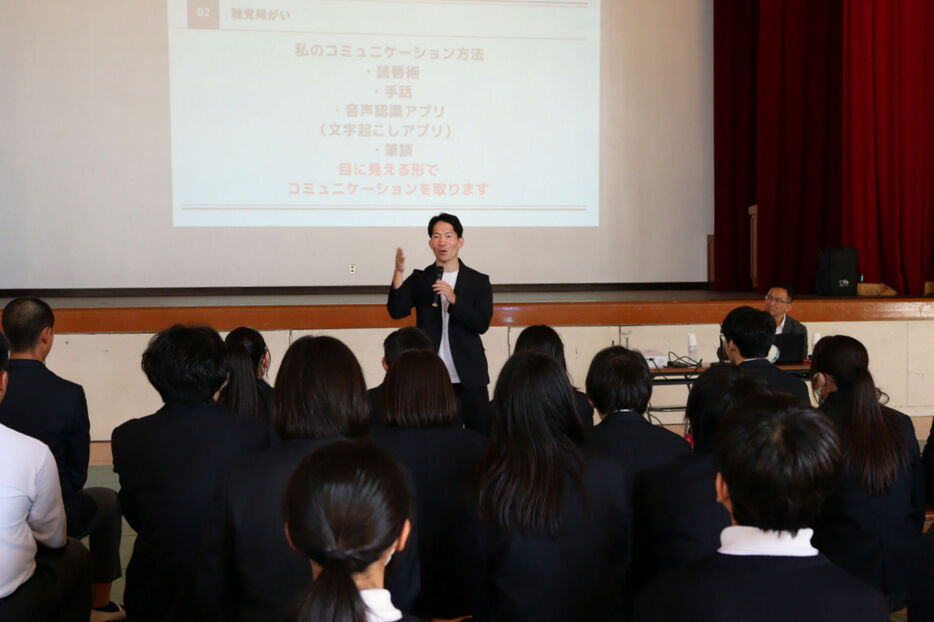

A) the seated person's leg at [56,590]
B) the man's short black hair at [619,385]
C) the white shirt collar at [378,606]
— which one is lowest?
the seated person's leg at [56,590]

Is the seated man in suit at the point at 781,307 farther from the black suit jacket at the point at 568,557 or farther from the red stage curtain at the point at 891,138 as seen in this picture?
the black suit jacket at the point at 568,557

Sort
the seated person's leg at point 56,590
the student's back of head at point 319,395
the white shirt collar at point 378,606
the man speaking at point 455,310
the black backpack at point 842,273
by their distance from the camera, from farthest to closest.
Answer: the black backpack at point 842,273
the man speaking at point 455,310
the seated person's leg at point 56,590
the student's back of head at point 319,395
the white shirt collar at point 378,606

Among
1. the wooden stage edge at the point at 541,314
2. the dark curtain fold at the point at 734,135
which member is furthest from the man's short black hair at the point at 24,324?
the dark curtain fold at the point at 734,135

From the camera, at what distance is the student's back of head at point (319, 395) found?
4.98 ft

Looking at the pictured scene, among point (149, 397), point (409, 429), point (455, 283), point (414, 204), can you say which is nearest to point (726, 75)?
point (414, 204)

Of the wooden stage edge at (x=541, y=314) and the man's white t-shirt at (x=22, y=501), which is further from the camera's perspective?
the wooden stage edge at (x=541, y=314)

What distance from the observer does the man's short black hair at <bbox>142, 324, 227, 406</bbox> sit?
1847 millimetres

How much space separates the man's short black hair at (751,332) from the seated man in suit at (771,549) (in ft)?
5.65

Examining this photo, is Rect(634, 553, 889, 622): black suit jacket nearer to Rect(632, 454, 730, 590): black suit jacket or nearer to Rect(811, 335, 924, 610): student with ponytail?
Rect(632, 454, 730, 590): black suit jacket

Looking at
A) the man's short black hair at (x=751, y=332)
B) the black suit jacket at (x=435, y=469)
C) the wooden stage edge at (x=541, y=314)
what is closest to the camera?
the black suit jacket at (x=435, y=469)

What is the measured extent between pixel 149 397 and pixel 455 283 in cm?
233

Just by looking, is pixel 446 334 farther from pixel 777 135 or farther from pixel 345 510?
pixel 777 135

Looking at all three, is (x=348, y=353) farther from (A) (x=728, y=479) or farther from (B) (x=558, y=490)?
(A) (x=728, y=479)

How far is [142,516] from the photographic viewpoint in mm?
1822
